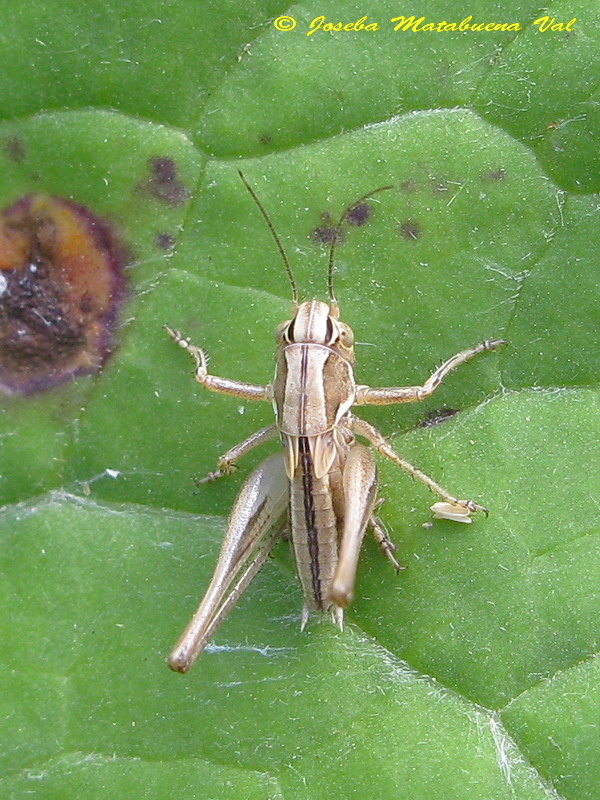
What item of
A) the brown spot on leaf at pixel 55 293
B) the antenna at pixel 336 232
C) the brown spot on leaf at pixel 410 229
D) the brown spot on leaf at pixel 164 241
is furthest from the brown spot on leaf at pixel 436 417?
the brown spot on leaf at pixel 55 293

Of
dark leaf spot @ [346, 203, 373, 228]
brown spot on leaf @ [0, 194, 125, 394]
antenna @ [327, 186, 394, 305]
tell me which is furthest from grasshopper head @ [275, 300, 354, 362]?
brown spot on leaf @ [0, 194, 125, 394]

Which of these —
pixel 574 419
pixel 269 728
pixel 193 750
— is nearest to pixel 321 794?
pixel 269 728

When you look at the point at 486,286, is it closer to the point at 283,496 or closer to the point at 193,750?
the point at 283,496

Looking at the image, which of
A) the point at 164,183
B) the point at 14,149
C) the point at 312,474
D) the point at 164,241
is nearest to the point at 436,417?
the point at 312,474

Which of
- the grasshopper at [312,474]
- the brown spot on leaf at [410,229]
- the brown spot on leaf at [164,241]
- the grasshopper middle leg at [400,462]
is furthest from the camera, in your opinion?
the brown spot on leaf at [164,241]

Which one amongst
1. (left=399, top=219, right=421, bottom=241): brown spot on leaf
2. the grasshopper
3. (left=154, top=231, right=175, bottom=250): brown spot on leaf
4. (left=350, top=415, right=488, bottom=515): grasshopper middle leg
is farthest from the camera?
(left=154, top=231, right=175, bottom=250): brown spot on leaf

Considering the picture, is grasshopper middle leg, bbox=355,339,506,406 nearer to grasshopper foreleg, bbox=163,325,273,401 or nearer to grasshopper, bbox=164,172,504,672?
grasshopper, bbox=164,172,504,672

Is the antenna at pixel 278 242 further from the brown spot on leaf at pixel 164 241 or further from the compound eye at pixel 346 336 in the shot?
the brown spot on leaf at pixel 164 241
